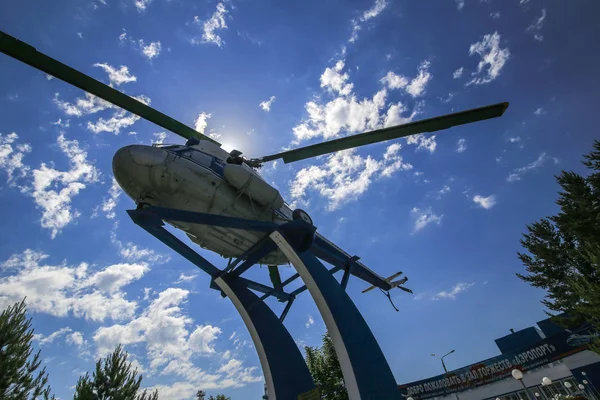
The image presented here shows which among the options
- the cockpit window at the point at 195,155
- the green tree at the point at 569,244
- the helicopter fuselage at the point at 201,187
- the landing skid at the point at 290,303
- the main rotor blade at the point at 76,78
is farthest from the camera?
the green tree at the point at 569,244

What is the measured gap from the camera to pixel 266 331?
13.2 m

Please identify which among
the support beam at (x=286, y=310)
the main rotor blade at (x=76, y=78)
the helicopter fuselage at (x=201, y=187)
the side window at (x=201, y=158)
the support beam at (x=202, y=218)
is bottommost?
the support beam at (x=286, y=310)

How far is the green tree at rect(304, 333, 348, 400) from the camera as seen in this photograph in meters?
25.8

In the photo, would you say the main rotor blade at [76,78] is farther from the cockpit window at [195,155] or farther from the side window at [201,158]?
the side window at [201,158]

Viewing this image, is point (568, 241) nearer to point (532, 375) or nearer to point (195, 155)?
point (532, 375)

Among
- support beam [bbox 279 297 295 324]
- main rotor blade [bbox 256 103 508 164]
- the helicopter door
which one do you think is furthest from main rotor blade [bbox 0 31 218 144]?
support beam [bbox 279 297 295 324]

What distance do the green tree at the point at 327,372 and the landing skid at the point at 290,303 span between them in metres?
14.8

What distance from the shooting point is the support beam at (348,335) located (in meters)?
8.85

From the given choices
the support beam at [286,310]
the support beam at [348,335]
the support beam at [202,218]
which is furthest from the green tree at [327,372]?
the support beam at [202,218]

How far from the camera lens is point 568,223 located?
77.0 ft

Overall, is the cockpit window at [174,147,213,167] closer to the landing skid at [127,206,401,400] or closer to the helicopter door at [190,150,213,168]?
the helicopter door at [190,150,213,168]

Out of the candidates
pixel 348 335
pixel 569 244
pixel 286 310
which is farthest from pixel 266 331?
pixel 569 244

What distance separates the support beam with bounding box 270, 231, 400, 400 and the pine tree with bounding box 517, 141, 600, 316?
21.7 m

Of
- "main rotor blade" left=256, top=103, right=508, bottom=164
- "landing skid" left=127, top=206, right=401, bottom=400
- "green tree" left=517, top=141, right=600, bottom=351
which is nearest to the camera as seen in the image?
"landing skid" left=127, top=206, right=401, bottom=400
